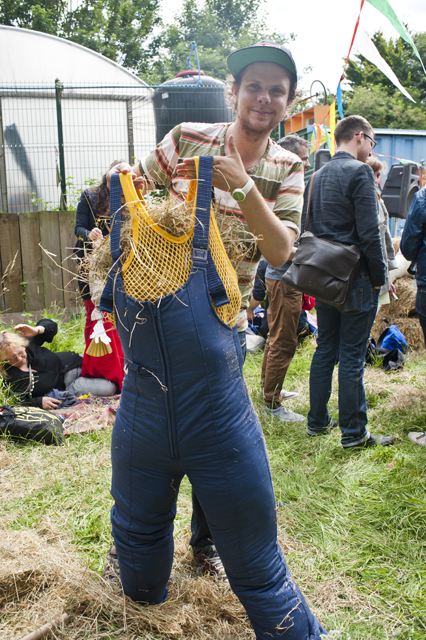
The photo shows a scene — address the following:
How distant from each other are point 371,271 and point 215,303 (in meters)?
2.09

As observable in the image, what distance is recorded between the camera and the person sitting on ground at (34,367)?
3.97 meters

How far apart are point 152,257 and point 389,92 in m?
26.8

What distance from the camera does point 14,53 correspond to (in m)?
9.57

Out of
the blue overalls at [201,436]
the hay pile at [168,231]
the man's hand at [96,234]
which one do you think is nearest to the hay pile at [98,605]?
the blue overalls at [201,436]

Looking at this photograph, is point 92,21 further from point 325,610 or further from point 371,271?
point 325,610

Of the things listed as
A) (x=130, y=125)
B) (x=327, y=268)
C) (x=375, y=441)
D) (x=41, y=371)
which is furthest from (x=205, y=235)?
(x=130, y=125)

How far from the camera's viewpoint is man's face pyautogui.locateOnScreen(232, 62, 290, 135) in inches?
67.3

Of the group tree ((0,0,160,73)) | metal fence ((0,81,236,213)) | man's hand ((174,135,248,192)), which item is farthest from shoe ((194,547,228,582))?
tree ((0,0,160,73))

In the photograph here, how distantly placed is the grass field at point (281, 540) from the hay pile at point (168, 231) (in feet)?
4.09

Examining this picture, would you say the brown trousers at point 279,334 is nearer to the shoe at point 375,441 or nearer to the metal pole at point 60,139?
the shoe at point 375,441

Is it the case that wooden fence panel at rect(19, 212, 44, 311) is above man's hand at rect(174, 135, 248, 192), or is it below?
below

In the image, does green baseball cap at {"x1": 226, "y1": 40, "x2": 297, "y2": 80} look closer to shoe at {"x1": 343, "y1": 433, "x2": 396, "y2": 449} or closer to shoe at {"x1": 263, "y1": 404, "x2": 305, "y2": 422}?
shoe at {"x1": 343, "y1": 433, "x2": 396, "y2": 449}

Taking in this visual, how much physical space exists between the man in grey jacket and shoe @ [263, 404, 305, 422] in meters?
0.59

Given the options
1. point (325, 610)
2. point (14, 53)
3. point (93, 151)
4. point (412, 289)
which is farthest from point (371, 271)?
point (14, 53)
